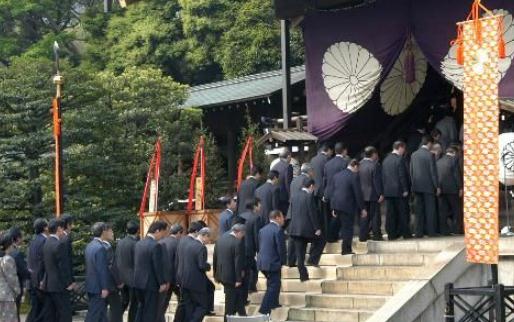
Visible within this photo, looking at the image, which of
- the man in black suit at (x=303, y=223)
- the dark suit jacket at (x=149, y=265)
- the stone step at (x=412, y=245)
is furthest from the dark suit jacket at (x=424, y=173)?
the dark suit jacket at (x=149, y=265)

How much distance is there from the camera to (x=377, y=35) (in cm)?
2072

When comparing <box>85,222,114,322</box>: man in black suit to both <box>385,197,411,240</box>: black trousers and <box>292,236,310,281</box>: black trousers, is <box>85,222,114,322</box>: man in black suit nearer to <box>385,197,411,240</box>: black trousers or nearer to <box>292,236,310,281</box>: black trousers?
<box>292,236,310,281</box>: black trousers

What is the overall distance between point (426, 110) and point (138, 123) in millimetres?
7053

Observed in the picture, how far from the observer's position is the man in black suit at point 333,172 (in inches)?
715

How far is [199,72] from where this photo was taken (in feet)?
117

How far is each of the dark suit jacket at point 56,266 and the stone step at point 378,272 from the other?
4.18 m

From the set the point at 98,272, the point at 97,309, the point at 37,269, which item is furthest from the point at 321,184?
the point at 37,269

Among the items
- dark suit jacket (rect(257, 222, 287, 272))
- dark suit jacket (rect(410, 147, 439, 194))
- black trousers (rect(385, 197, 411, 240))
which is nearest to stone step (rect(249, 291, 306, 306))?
dark suit jacket (rect(257, 222, 287, 272))

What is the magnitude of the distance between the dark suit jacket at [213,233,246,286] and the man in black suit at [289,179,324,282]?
1256 millimetres

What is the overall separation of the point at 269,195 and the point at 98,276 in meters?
3.35

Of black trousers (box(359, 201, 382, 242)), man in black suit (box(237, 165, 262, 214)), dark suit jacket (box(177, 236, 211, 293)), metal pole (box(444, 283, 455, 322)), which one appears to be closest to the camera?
metal pole (box(444, 283, 455, 322))

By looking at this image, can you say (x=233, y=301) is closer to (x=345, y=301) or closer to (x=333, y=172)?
(x=345, y=301)

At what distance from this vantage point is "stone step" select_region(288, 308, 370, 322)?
1556 cm

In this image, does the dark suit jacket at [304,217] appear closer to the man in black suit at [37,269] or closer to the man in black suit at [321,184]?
the man in black suit at [321,184]
